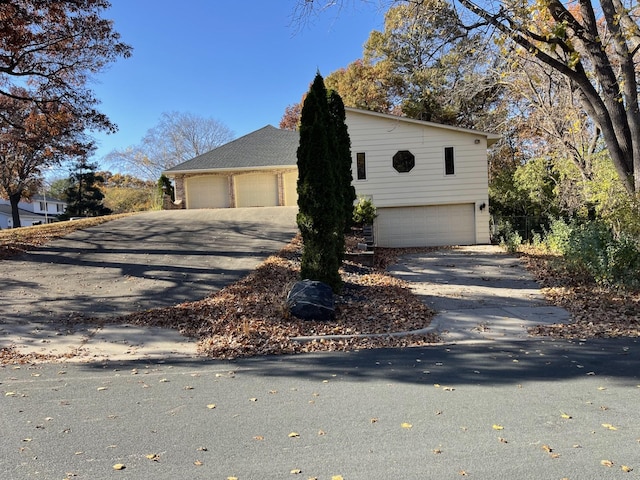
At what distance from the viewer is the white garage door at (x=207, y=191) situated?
83.1ft

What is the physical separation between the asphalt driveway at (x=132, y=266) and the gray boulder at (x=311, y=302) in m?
2.29

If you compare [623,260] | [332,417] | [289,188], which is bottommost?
[332,417]

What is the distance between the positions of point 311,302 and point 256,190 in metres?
18.5

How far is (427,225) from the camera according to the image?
736 inches

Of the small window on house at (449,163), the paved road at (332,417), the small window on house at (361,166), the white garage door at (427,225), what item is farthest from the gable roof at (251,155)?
the paved road at (332,417)

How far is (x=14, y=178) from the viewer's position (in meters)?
31.2

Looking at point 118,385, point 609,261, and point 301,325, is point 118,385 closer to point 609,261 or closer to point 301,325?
point 301,325

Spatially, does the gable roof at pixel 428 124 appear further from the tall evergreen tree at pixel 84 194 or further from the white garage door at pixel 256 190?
the tall evergreen tree at pixel 84 194

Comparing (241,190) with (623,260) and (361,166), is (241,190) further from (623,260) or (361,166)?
(623,260)

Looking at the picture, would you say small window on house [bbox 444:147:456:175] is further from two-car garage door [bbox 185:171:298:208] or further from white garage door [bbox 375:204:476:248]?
two-car garage door [bbox 185:171:298:208]

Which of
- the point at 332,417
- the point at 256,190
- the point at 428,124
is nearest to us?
the point at 332,417

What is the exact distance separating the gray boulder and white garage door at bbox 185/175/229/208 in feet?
60.8

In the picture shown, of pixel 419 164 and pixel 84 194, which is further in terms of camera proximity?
pixel 84 194

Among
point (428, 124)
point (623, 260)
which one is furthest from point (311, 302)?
point (428, 124)
